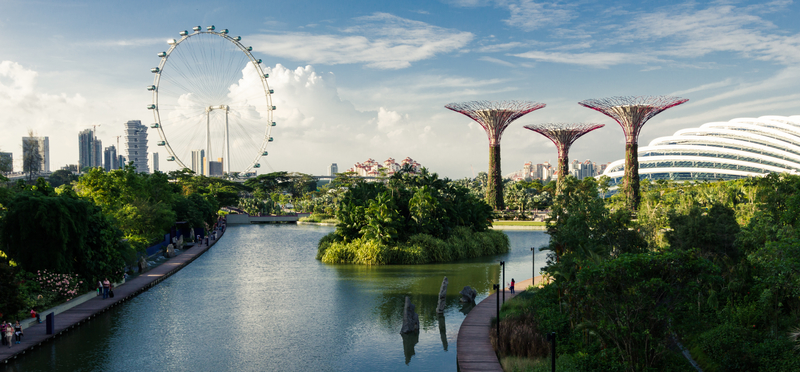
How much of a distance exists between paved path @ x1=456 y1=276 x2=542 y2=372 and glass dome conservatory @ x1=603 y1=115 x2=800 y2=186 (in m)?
107

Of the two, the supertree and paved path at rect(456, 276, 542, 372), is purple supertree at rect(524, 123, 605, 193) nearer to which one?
the supertree

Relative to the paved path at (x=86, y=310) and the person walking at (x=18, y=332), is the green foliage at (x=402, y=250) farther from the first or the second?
the person walking at (x=18, y=332)

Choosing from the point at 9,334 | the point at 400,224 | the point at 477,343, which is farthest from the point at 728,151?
the point at 9,334

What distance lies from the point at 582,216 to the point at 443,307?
8435 millimetres

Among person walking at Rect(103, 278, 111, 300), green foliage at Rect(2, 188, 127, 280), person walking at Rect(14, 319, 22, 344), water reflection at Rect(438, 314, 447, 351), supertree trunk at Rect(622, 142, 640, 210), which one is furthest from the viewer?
supertree trunk at Rect(622, 142, 640, 210)

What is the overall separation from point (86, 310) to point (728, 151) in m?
126

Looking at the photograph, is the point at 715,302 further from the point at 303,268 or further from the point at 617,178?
the point at 617,178

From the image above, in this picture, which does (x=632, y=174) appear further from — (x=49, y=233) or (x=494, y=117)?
(x=49, y=233)

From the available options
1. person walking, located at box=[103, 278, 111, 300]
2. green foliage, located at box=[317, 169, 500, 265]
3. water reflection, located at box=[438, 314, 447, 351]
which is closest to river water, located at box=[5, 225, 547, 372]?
water reflection, located at box=[438, 314, 447, 351]

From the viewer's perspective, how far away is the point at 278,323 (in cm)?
2788

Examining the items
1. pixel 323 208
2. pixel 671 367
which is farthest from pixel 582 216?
pixel 323 208

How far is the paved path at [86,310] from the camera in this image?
22.6 metres

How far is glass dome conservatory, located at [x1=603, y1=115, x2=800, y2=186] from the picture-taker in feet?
389

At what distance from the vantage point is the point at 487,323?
85.5ft
